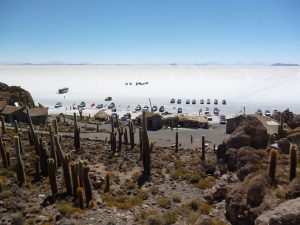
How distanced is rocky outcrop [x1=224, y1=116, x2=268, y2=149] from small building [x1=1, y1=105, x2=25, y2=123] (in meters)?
37.4

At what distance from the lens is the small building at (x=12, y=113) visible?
57.2 meters

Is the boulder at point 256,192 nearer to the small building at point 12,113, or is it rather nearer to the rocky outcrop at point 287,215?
the rocky outcrop at point 287,215

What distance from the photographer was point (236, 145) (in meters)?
32.4

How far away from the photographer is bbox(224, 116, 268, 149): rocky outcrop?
32312 millimetres

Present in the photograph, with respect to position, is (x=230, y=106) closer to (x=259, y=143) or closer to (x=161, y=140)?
(x=161, y=140)

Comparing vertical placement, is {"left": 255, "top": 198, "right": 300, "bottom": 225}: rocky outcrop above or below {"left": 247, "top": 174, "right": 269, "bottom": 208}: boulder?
above

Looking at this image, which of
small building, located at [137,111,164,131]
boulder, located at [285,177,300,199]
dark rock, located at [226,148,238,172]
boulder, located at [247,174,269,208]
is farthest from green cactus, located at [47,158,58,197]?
small building, located at [137,111,164,131]

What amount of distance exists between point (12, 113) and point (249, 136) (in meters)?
39.2

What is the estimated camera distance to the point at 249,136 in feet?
107

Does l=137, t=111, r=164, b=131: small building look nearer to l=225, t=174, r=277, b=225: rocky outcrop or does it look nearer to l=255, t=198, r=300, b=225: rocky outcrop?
l=225, t=174, r=277, b=225: rocky outcrop

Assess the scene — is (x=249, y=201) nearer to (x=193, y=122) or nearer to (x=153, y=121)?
(x=153, y=121)

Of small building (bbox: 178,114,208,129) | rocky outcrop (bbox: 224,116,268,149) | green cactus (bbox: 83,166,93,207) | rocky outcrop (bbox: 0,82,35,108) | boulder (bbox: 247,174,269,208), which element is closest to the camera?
boulder (bbox: 247,174,269,208)

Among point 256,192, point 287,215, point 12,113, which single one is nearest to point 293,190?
point 256,192

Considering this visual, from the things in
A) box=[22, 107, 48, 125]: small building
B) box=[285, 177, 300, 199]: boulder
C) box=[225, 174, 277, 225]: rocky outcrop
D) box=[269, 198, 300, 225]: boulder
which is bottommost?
box=[22, 107, 48, 125]: small building
